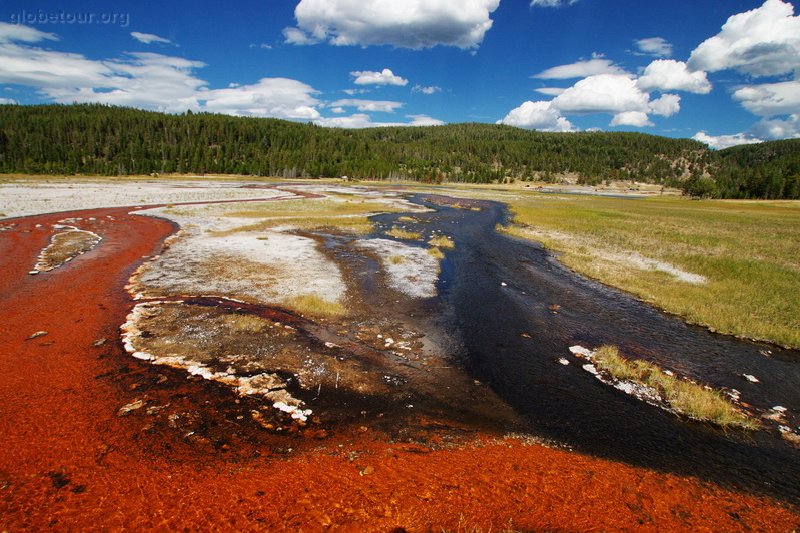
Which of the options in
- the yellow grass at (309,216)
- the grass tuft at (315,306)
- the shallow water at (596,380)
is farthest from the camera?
the yellow grass at (309,216)

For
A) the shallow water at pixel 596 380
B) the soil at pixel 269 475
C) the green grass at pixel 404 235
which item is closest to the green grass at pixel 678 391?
the shallow water at pixel 596 380

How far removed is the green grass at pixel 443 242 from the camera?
34.1m

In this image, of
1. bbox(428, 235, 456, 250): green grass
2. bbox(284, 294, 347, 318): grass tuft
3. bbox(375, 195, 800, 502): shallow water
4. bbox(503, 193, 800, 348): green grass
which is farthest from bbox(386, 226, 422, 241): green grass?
bbox(284, 294, 347, 318): grass tuft

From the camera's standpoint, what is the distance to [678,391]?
11.5 m

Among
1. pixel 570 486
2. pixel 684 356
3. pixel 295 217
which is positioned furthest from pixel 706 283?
pixel 295 217

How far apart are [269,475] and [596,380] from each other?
10.1 metres

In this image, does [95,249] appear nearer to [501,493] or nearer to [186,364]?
[186,364]

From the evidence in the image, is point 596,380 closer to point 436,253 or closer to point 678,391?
point 678,391

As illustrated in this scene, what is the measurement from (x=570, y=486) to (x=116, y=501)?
334 inches

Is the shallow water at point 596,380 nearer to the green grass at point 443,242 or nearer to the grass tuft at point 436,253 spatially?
the grass tuft at point 436,253

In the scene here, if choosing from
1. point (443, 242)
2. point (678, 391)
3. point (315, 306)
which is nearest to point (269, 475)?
point (315, 306)

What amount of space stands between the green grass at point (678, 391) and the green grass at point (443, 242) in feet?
67.6

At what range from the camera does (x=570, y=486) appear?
25.7 ft

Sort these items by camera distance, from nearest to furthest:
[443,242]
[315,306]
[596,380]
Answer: [596,380], [315,306], [443,242]
